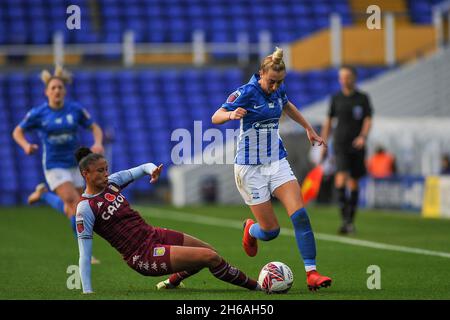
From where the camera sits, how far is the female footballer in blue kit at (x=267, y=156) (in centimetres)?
918

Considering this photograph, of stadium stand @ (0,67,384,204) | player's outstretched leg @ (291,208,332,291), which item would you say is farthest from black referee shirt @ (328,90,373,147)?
stadium stand @ (0,67,384,204)

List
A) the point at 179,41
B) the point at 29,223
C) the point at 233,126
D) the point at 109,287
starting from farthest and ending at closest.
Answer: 1. the point at 179,41
2. the point at 233,126
3. the point at 29,223
4. the point at 109,287

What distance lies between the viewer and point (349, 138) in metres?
16.1

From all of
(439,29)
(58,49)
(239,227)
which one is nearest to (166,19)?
(58,49)

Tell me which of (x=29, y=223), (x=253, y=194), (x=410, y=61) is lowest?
(x=29, y=223)

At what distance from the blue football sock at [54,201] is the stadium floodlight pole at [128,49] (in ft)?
55.4

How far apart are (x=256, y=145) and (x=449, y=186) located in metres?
11.2

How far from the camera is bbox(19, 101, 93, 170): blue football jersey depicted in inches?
497

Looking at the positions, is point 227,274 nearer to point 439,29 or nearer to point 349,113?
point 349,113

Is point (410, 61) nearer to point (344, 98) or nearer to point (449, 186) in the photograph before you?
point (449, 186)

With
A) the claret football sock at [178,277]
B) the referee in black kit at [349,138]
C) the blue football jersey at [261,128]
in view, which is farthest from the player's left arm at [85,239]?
the referee in black kit at [349,138]

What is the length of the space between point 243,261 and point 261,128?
279 cm

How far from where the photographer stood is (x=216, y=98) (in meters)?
31.5
